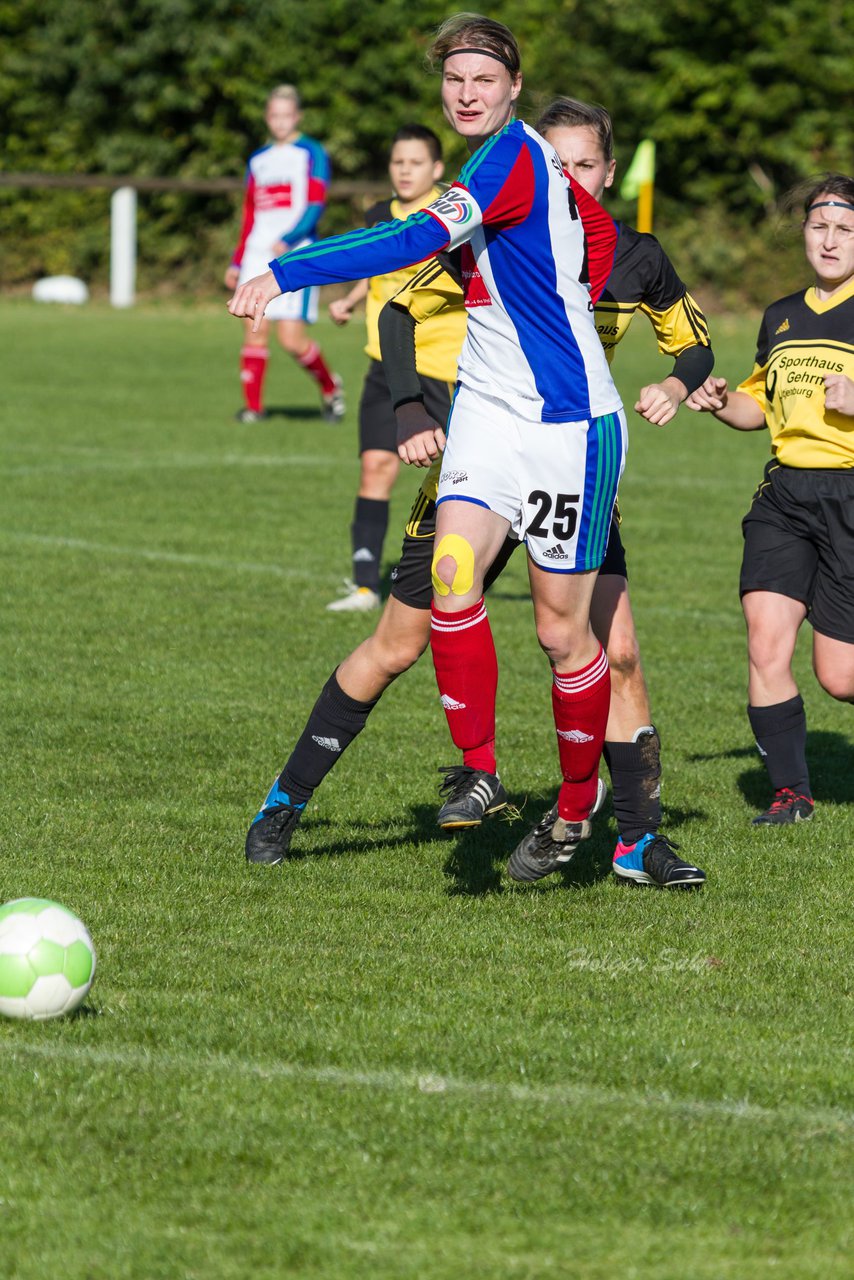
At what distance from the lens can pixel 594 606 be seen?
540 centimetres

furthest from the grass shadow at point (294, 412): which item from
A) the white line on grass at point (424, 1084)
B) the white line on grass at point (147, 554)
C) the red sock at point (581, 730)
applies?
the white line on grass at point (424, 1084)

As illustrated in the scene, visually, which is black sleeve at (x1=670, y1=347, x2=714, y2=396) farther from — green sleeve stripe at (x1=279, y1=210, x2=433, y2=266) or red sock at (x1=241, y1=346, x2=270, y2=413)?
red sock at (x1=241, y1=346, x2=270, y2=413)

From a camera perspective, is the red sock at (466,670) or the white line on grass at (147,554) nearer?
the red sock at (466,670)

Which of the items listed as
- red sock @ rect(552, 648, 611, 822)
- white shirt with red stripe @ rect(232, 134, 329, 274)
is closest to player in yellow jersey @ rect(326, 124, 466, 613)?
red sock @ rect(552, 648, 611, 822)

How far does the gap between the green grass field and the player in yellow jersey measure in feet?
1.35

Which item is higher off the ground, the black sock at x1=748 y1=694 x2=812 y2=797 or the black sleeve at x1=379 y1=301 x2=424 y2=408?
the black sleeve at x1=379 y1=301 x2=424 y2=408

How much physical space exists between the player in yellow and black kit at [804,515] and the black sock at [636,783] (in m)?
0.74

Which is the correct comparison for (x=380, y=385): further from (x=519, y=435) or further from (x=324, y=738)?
(x=519, y=435)

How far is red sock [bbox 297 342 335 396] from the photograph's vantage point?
54.3 ft

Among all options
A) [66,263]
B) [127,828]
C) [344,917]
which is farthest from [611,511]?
[66,263]

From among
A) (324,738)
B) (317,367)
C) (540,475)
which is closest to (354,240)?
(540,475)

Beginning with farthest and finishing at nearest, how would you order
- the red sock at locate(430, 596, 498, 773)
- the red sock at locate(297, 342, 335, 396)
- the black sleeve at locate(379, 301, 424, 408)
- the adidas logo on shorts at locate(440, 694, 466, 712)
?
the red sock at locate(297, 342, 335, 396) → the black sleeve at locate(379, 301, 424, 408) → the adidas logo on shorts at locate(440, 694, 466, 712) → the red sock at locate(430, 596, 498, 773)

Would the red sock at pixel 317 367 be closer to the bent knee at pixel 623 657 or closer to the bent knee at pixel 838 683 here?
the bent knee at pixel 838 683

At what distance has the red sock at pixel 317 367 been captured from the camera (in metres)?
16.6
